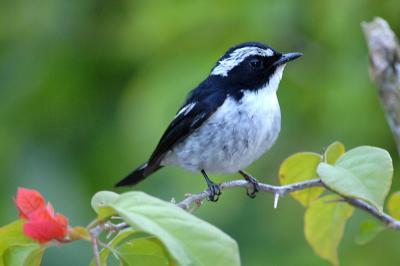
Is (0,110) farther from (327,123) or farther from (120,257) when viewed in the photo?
(120,257)

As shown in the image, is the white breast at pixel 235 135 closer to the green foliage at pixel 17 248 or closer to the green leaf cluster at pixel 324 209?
the green leaf cluster at pixel 324 209

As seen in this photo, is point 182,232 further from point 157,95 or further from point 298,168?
point 157,95

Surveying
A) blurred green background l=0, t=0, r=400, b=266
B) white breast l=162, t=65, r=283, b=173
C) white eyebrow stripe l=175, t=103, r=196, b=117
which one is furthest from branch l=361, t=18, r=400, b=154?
blurred green background l=0, t=0, r=400, b=266

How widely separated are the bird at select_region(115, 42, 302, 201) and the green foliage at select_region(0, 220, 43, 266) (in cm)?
196

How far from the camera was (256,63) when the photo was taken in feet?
15.4

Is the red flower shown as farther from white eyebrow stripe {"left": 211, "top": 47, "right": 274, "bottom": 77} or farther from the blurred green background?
the blurred green background

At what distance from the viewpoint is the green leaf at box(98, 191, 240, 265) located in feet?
7.26

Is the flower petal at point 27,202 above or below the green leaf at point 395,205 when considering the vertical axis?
above

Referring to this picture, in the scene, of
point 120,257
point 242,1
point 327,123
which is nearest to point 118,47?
point 242,1

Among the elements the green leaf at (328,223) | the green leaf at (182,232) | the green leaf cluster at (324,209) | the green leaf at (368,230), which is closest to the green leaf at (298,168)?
the green leaf cluster at (324,209)

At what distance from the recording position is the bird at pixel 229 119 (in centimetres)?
438

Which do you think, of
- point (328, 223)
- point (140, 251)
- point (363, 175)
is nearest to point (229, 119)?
point (328, 223)

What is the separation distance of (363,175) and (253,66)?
219 cm

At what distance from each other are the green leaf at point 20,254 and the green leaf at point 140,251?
27 centimetres
